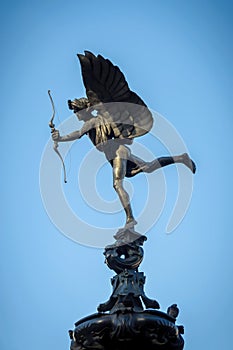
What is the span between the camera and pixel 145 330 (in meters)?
11.9

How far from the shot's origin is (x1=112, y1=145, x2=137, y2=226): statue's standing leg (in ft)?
44.6

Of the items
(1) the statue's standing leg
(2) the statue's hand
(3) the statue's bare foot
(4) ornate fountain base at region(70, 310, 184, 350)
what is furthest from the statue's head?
(4) ornate fountain base at region(70, 310, 184, 350)

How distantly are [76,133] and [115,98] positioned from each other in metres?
0.92

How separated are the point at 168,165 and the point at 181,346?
3335mm

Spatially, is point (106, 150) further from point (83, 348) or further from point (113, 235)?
point (83, 348)

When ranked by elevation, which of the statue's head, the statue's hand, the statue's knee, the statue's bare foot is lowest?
the statue's knee

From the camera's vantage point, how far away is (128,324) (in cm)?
1188

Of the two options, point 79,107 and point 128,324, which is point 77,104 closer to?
point 79,107

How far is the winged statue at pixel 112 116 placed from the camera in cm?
1439

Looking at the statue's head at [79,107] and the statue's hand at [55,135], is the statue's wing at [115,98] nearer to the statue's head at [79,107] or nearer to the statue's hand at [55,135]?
the statue's head at [79,107]

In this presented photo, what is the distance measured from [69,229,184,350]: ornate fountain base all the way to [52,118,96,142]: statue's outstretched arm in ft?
8.61

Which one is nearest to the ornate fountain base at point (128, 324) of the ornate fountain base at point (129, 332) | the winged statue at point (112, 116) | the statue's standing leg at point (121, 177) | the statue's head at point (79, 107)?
the ornate fountain base at point (129, 332)

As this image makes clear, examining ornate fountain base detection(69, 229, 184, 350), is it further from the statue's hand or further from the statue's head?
the statue's head

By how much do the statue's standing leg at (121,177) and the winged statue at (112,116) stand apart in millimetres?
17
